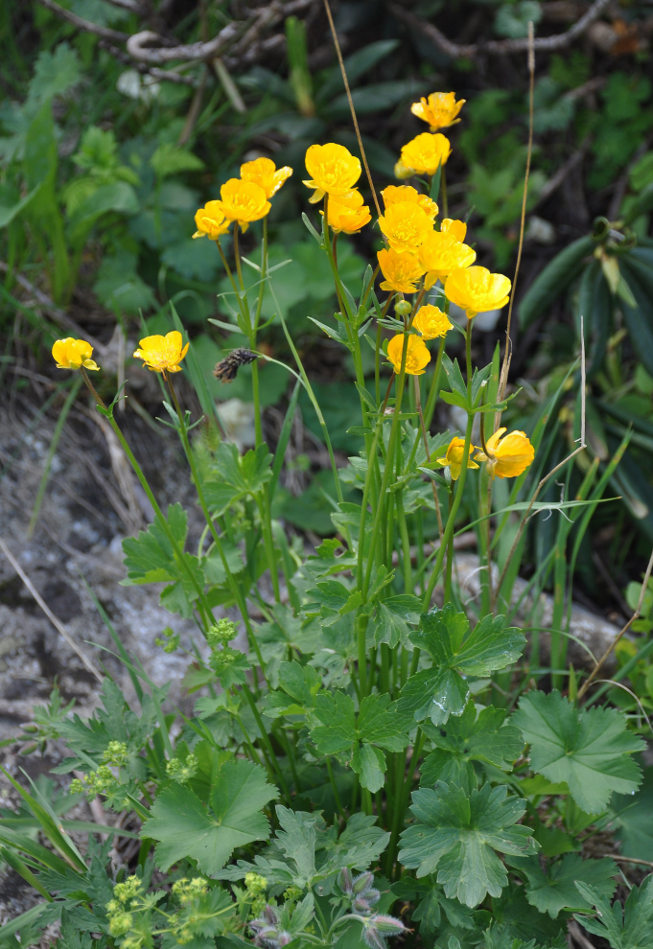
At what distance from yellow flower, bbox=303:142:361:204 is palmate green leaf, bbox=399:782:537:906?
745 millimetres

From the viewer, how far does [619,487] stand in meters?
Result: 1.85

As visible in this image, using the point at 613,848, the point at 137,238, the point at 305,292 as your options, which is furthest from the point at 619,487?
the point at 137,238

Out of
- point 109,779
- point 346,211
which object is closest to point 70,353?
point 346,211

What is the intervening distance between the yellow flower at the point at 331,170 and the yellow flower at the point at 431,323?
170mm

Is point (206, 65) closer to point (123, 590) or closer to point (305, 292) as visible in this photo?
point (305, 292)

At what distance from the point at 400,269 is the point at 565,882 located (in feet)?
2.89

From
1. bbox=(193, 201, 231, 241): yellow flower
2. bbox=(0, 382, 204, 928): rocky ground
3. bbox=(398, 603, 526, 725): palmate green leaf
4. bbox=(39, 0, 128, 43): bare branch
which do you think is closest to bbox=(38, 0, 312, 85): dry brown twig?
bbox=(39, 0, 128, 43): bare branch

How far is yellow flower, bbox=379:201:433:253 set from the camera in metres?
0.84

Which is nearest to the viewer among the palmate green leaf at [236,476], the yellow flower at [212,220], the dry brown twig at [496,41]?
the yellow flower at [212,220]

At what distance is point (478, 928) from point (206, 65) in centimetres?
236

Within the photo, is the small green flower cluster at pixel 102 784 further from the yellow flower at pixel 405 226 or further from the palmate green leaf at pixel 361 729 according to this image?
the yellow flower at pixel 405 226

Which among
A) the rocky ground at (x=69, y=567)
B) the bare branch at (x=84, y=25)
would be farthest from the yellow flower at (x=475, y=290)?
the bare branch at (x=84, y=25)

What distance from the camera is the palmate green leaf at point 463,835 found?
3.09 feet

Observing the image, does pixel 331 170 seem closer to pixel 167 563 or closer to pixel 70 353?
pixel 70 353
